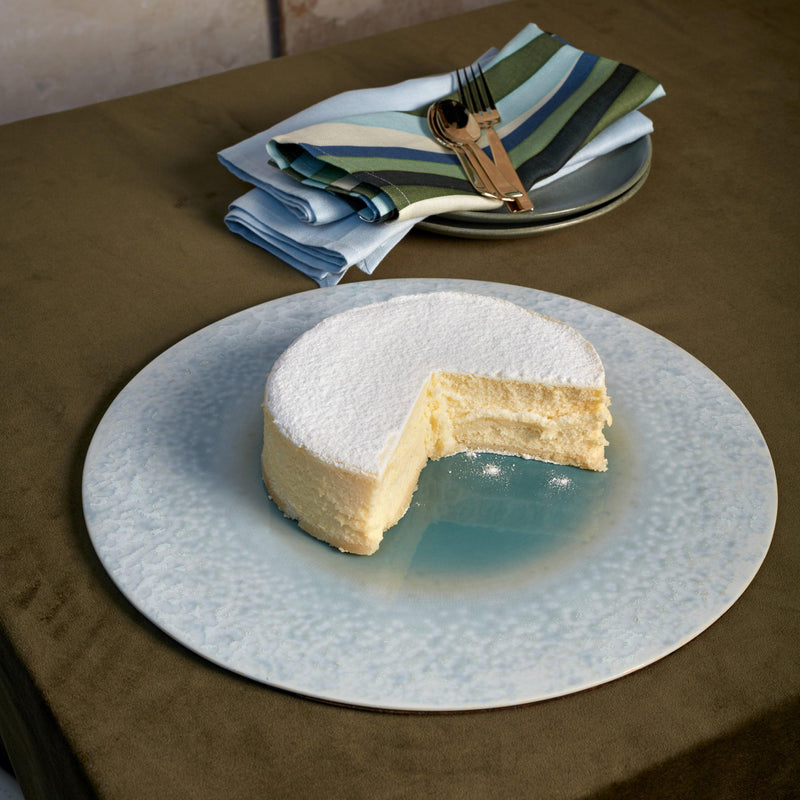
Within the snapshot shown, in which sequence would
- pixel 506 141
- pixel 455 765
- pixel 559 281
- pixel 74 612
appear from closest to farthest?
pixel 455 765 → pixel 74 612 → pixel 559 281 → pixel 506 141

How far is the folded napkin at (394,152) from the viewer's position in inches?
53.2

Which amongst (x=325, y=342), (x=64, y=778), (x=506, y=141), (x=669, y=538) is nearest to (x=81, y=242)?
(x=325, y=342)

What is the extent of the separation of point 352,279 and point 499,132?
0.37 metres

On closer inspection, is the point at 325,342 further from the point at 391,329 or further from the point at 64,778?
the point at 64,778

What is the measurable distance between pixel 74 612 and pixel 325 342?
0.40 metres

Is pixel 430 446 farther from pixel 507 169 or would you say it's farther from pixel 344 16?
pixel 344 16

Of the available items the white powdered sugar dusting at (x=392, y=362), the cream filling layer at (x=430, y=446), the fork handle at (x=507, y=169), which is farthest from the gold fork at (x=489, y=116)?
the cream filling layer at (x=430, y=446)

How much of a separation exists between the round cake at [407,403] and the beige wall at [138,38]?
1519mm

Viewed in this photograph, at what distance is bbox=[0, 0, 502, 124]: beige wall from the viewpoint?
88.4 inches

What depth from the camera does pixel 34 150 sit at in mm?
1634

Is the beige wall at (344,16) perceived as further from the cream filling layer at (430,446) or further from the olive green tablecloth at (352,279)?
the cream filling layer at (430,446)

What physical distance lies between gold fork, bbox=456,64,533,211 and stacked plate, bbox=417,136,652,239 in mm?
21

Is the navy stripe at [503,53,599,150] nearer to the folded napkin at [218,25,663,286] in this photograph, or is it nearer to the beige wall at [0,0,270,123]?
the folded napkin at [218,25,663,286]

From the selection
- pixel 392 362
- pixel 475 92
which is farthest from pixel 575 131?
pixel 392 362
